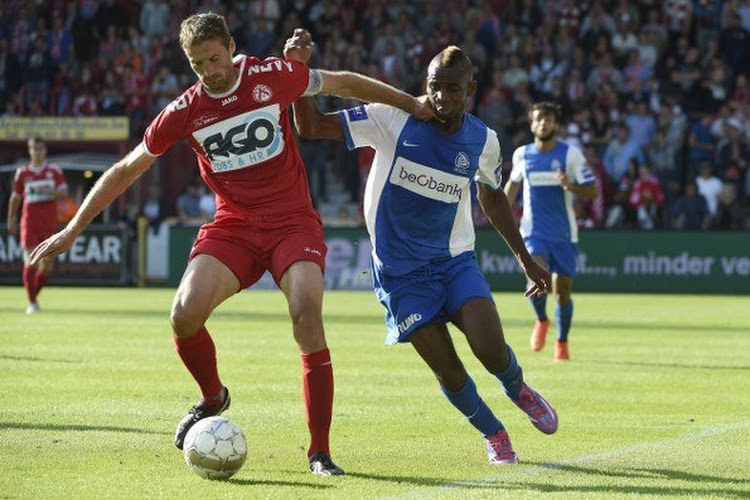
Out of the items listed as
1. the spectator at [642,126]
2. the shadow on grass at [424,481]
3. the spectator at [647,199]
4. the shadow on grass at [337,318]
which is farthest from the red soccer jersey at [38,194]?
the shadow on grass at [424,481]

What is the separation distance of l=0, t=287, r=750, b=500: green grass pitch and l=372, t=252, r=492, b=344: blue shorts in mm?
756

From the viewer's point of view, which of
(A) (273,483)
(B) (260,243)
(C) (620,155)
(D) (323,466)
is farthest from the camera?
(C) (620,155)

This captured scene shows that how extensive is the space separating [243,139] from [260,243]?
0.57 m

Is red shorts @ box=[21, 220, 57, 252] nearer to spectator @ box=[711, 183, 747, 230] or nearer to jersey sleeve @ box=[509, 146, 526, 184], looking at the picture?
jersey sleeve @ box=[509, 146, 526, 184]

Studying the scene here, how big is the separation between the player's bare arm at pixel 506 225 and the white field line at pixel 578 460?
3.21 ft

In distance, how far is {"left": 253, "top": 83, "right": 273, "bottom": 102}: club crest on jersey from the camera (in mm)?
7892

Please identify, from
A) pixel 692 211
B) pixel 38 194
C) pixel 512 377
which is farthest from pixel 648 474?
pixel 692 211

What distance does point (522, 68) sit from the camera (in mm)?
31078

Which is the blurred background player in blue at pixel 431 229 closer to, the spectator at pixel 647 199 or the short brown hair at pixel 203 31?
the short brown hair at pixel 203 31

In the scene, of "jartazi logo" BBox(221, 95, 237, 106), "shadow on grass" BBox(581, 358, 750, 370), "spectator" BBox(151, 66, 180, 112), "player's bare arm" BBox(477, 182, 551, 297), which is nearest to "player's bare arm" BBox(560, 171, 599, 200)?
"shadow on grass" BBox(581, 358, 750, 370)

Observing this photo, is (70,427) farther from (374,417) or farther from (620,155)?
(620,155)

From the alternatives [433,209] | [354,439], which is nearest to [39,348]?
[354,439]

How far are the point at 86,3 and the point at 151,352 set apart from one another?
21.8m

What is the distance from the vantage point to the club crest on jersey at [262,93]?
7892mm
